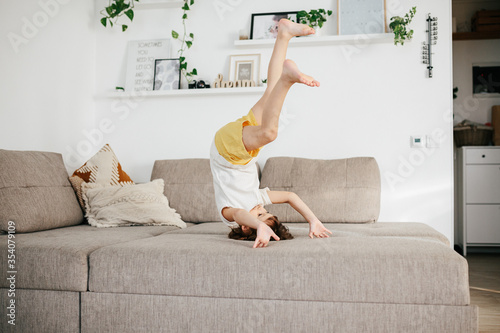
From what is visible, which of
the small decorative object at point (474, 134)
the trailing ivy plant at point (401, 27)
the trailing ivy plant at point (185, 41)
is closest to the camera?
the trailing ivy plant at point (401, 27)

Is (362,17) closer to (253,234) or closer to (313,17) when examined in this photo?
(313,17)

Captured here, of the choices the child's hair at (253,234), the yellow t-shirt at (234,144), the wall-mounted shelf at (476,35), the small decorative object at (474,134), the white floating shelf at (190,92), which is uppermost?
the wall-mounted shelf at (476,35)

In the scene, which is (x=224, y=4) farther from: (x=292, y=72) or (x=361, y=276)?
(x=361, y=276)

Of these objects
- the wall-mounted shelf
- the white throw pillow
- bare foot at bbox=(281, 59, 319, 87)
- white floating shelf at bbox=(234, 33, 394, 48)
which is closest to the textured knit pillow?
the white throw pillow

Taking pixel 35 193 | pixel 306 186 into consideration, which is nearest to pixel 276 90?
pixel 306 186

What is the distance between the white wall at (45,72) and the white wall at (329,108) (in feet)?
0.54

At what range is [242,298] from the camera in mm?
1596

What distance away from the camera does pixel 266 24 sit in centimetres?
325

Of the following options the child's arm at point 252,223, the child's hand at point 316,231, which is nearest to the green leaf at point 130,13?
the child's arm at point 252,223

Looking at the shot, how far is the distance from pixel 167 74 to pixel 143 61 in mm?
245

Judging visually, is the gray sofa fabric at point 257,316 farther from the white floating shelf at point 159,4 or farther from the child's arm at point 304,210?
the white floating shelf at point 159,4

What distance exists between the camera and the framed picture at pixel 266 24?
3.22m

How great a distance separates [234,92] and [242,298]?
1.93 meters

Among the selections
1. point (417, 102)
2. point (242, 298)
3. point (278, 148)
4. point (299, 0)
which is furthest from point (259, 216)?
point (299, 0)
